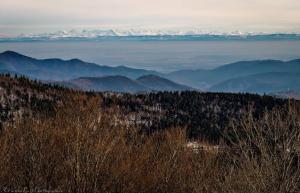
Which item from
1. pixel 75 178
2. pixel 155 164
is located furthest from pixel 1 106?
pixel 75 178

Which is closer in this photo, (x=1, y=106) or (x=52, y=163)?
(x=52, y=163)

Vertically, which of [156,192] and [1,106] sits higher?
[156,192]

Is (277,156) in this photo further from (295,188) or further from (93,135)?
(93,135)

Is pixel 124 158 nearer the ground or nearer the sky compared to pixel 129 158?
nearer the ground

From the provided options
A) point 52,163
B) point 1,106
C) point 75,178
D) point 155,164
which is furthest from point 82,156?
point 1,106

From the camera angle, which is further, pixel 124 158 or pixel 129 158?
pixel 124 158

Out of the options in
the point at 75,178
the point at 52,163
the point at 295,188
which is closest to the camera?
the point at 295,188

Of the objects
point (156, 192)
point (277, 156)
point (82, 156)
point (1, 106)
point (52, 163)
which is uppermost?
point (277, 156)

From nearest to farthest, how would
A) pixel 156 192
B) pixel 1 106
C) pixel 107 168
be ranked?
1. pixel 107 168
2. pixel 156 192
3. pixel 1 106
